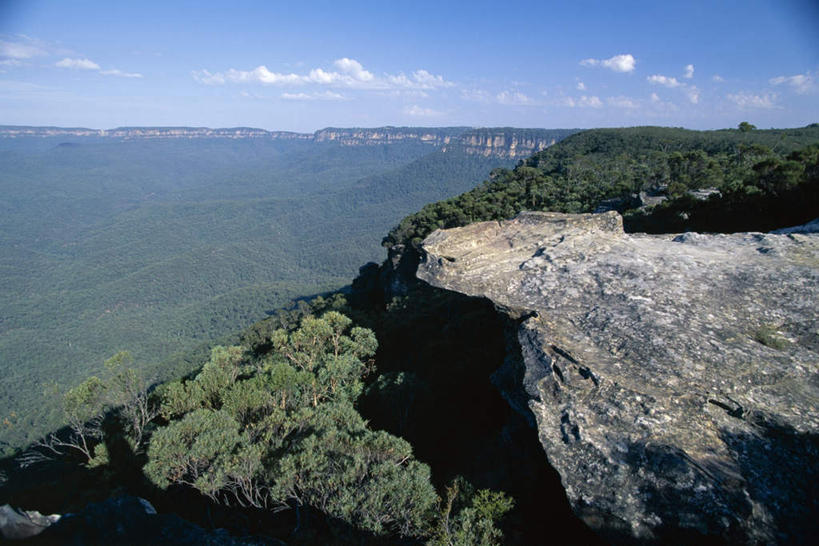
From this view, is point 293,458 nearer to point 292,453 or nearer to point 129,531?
point 292,453

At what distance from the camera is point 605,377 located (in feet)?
29.0

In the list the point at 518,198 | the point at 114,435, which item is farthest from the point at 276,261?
the point at 114,435

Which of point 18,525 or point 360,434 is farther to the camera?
point 360,434

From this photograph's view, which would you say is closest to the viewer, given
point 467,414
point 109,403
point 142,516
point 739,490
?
point 739,490

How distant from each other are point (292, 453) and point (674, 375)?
11.2m

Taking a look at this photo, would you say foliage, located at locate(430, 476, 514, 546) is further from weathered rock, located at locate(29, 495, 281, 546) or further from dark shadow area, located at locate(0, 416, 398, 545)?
weathered rock, located at locate(29, 495, 281, 546)

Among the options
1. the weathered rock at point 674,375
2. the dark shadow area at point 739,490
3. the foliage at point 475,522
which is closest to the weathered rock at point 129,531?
the foliage at point 475,522

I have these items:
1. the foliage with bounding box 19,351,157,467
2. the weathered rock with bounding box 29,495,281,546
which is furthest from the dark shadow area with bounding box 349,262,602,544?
the foliage with bounding box 19,351,157,467

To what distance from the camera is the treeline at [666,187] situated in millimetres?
24062

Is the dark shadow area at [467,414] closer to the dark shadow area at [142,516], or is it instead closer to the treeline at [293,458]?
the treeline at [293,458]

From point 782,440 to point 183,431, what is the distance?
17.0m

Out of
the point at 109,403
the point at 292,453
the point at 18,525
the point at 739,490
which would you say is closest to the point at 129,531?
the point at 18,525

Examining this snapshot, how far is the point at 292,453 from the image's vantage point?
1262 centimetres

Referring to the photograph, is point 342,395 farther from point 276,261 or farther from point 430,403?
point 276,261
